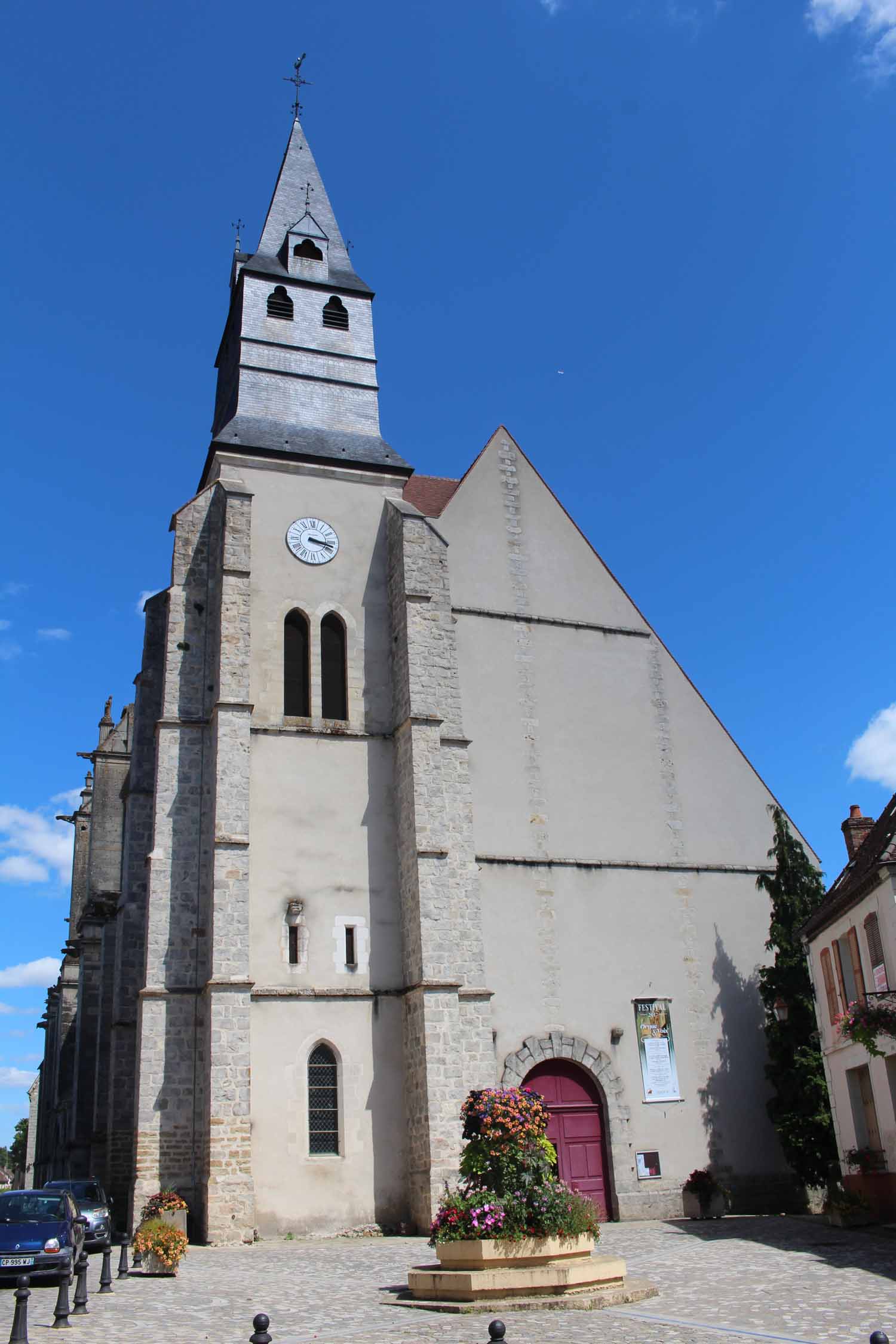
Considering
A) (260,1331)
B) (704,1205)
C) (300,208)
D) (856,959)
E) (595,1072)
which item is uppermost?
(300,208)

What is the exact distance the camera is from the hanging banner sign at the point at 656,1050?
58.7 feet

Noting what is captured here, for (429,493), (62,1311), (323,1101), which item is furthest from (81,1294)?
(429,493)

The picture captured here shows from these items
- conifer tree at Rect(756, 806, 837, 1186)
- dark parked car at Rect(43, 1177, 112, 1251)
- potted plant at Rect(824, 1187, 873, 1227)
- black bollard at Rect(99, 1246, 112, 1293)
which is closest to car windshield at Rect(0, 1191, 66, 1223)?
black bollard at Rect(99, 1246, 112, 1293)

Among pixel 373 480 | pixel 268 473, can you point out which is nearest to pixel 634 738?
pixel 373 480

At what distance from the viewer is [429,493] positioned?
2383 centimetres

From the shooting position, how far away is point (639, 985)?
1839 cm

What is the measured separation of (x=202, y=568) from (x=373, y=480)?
142 inches

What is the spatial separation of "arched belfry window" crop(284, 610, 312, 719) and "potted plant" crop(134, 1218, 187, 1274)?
8.08 metres

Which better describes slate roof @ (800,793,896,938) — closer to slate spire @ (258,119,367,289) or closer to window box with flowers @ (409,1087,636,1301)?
window box with flowers @ (409,1087,636,1301)

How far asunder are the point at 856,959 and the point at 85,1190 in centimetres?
1116

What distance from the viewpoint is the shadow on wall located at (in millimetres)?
17984

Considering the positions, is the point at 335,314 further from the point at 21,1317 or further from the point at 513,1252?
the point at 21,1317

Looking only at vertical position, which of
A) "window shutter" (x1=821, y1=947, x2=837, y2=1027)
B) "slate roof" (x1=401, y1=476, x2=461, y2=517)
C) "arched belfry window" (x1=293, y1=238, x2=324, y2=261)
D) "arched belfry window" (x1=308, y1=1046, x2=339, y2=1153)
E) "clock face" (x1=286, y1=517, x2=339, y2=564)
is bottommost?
"arched belfry window" (x1=308, y1=1046, x2=339, y2=1153)

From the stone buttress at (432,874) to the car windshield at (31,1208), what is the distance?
506 centimetres
